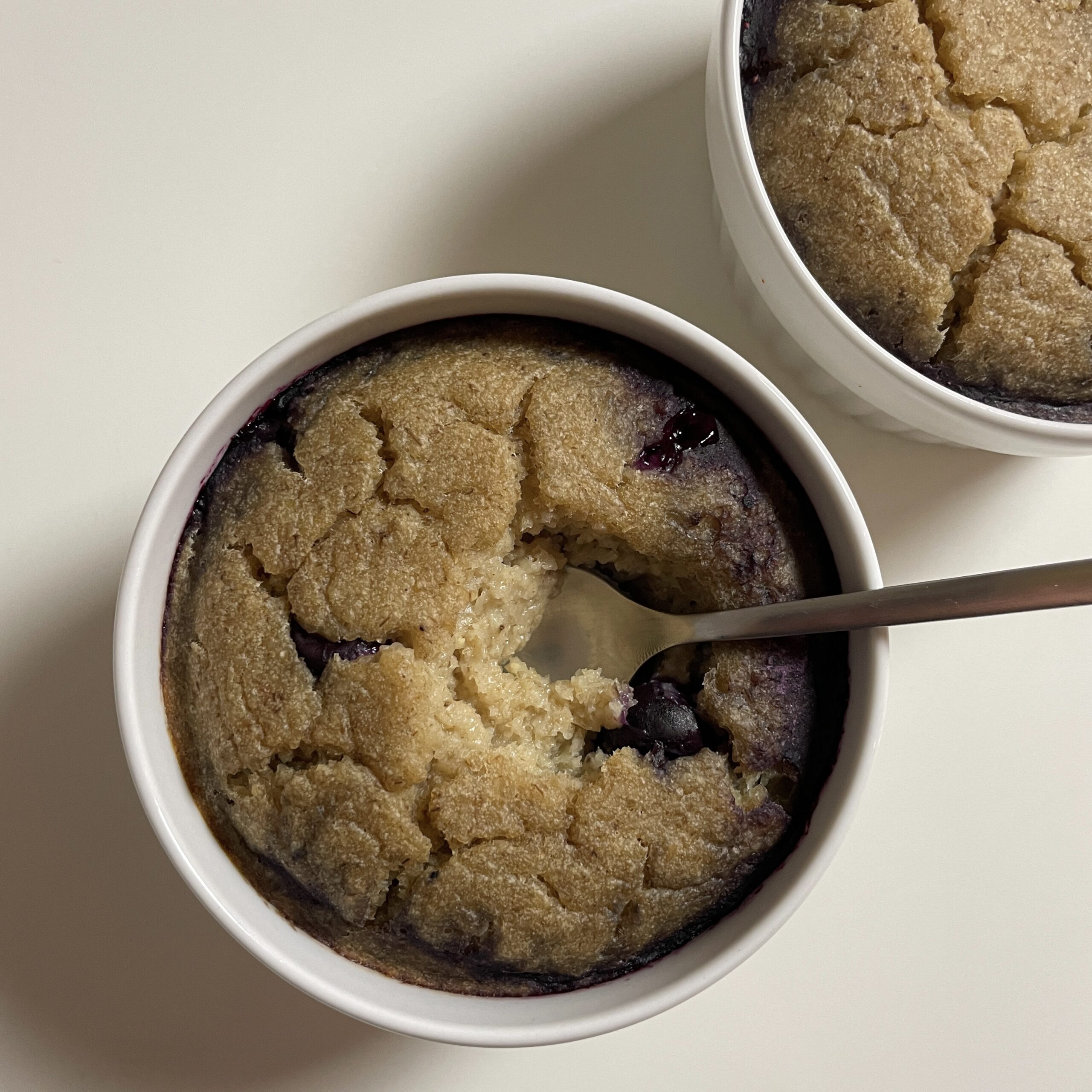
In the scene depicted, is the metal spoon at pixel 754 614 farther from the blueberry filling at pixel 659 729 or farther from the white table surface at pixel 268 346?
the white table surface at pixel 268 346

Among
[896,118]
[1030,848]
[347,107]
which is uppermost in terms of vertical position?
[896,118]

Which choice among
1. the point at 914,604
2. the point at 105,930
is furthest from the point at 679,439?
the point at 105,930

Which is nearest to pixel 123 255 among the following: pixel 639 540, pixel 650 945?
pixel 639 540

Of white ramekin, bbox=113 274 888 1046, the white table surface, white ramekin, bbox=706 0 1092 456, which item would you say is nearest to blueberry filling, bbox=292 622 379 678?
white ramekin, bbox=113 274 888 1046

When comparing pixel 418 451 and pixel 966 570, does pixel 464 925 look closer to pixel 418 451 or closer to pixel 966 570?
pixel 418 451

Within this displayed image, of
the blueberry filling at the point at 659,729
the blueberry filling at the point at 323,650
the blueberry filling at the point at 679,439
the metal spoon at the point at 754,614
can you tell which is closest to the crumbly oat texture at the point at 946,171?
the blueberry filling at the point at 679,439

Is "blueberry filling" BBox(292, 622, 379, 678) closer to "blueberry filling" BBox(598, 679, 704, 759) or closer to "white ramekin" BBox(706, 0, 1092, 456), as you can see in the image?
"blueberry filling" BBox(598, 679, 704, 759)
